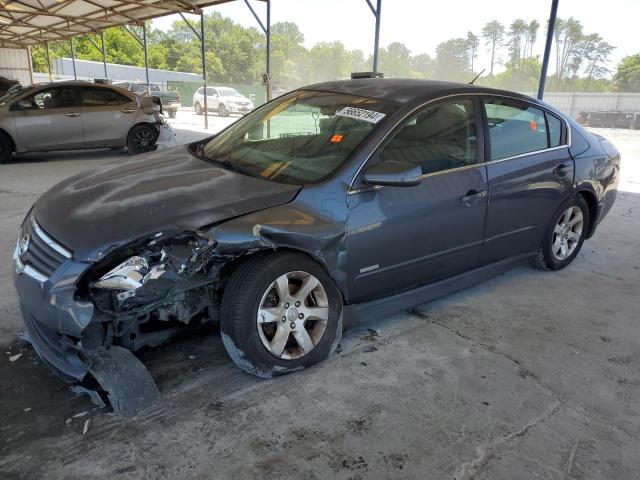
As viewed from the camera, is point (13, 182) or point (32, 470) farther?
point (13, 182)

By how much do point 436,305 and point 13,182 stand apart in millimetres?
6771

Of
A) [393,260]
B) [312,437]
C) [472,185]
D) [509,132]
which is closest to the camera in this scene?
[312,437]

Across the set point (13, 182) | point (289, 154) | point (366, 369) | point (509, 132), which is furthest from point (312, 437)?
point (13, 182)

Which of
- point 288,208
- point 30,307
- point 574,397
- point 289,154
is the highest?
point 289,154

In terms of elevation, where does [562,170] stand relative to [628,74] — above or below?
below

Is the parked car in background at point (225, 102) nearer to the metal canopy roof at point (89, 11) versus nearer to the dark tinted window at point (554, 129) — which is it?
the metal canopy roof at point (89, 11)

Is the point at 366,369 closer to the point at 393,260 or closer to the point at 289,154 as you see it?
the point at 393,260

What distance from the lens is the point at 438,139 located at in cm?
323

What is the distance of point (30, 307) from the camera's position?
7.89 feet

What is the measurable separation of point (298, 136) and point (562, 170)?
2.10 meters

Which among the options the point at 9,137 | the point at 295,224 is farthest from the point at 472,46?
the point at 295,224

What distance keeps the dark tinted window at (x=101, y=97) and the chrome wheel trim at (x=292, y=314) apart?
8.53 m

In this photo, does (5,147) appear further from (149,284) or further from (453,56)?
(453,56)

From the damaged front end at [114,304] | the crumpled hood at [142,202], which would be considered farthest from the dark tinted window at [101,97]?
the damaged front end at [114,304]
